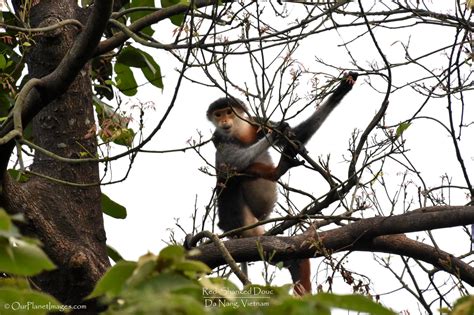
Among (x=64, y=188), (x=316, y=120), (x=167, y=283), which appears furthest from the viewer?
(x=316, y=120)

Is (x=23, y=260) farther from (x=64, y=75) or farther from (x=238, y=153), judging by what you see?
(x=238, y=153)

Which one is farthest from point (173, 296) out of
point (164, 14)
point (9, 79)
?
point (9, 79)

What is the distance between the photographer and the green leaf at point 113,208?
14.4 ft

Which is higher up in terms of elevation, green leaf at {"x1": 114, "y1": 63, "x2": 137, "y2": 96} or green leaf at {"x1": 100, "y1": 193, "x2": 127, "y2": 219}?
green leaf at {"x1": 114, "y1": 63, "x2": 137, "y2": 96}

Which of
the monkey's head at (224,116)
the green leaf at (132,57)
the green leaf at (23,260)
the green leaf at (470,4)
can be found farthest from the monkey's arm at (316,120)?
the green leaf at (23,260)

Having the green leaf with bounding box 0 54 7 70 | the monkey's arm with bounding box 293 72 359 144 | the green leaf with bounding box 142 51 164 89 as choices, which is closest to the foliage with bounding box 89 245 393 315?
the green leaf with bounding box 0 54 7 70

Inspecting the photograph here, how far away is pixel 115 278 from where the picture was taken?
111cm

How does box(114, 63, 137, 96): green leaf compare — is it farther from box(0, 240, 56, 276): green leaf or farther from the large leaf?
box(0, 240, 56, 276): green leaf

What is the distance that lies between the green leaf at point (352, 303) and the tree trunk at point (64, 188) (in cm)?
244

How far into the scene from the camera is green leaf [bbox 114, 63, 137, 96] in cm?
453

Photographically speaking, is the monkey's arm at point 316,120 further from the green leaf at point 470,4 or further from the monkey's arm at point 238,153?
the green leaf at point 470,4

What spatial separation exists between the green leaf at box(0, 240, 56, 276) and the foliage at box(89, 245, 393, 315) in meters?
0.10

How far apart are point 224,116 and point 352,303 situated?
5677mm

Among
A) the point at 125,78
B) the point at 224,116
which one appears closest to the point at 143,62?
the point at 125,78
